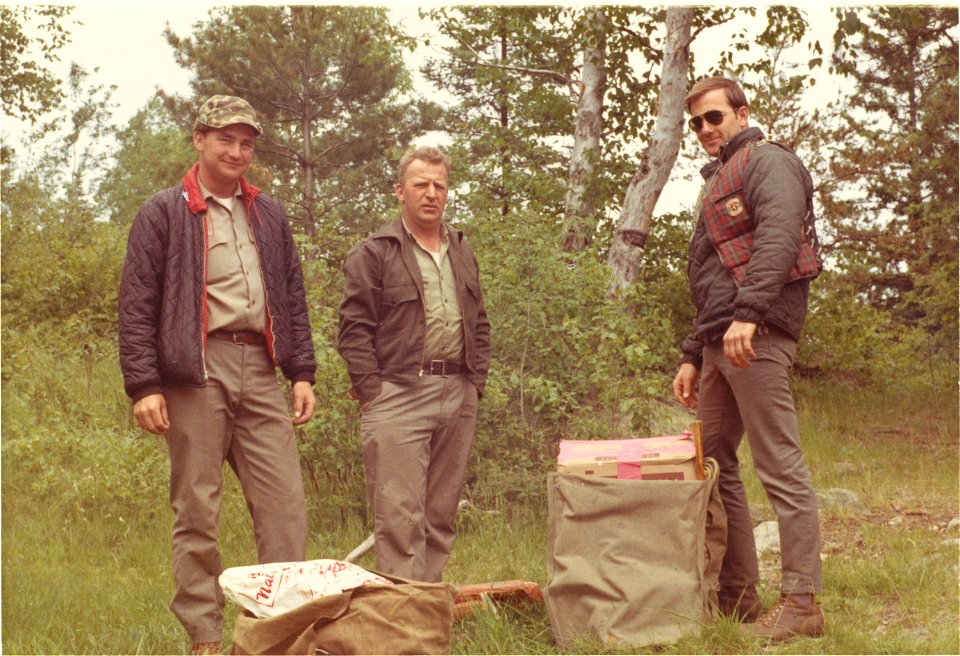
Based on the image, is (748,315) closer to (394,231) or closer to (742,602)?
(742,602)

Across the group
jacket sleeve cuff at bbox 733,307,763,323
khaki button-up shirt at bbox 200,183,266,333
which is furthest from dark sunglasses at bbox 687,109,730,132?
khaki button-up shirt at bbox 200,183,266,333

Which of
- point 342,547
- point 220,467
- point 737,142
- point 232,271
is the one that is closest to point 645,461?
point 737,142

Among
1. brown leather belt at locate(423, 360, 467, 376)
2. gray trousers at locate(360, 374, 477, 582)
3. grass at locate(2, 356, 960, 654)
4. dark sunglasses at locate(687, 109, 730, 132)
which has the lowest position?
grass at locate(2, 356, 960, 654)

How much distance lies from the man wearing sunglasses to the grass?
350 mm

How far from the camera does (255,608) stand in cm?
321

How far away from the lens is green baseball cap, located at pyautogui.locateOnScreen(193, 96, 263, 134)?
392 cm

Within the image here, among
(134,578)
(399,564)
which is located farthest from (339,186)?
(399,564)

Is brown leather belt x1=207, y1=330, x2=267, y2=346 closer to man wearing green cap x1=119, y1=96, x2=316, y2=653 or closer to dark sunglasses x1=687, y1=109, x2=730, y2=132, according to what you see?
man wearing green cap x1=119, y1=96, x2=316, y2=653

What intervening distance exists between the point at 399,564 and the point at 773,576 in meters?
2.32

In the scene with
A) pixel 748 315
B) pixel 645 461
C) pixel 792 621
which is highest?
pixel 748 315

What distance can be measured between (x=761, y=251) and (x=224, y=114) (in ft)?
7.11

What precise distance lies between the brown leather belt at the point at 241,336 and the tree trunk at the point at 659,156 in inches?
203

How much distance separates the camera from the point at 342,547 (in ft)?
19.9

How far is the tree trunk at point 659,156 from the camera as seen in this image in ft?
29.0
